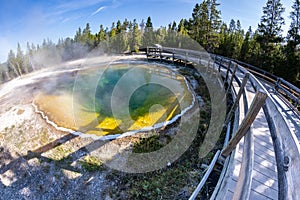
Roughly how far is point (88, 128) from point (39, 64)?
58.5m

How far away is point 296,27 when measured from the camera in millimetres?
20672

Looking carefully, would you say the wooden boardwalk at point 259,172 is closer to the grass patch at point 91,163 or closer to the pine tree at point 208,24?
the grass patch at point 91,163

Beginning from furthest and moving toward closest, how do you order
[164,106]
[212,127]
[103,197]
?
[164,106], [212,127], [103,197]

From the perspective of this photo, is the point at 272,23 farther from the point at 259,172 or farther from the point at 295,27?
the point at 259,172

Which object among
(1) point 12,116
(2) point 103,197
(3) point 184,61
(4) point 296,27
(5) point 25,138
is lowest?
(2) point 103,197

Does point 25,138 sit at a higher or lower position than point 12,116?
lower


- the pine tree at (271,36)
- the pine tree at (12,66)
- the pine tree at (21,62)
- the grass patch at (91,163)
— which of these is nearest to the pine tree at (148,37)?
the pine tree at (271,36)

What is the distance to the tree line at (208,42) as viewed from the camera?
2105 centimetres

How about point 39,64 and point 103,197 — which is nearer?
point 103,197

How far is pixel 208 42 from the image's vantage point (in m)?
29.8

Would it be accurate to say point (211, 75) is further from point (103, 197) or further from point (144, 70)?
point (103, 197)

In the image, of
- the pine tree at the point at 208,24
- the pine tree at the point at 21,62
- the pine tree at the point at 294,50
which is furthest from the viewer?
the pine tree at the point at 21,62

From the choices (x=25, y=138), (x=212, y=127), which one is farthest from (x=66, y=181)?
(x=212, y=127)

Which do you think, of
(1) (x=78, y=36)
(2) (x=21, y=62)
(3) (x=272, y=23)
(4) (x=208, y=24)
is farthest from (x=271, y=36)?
(2) (x=21, y=62)
